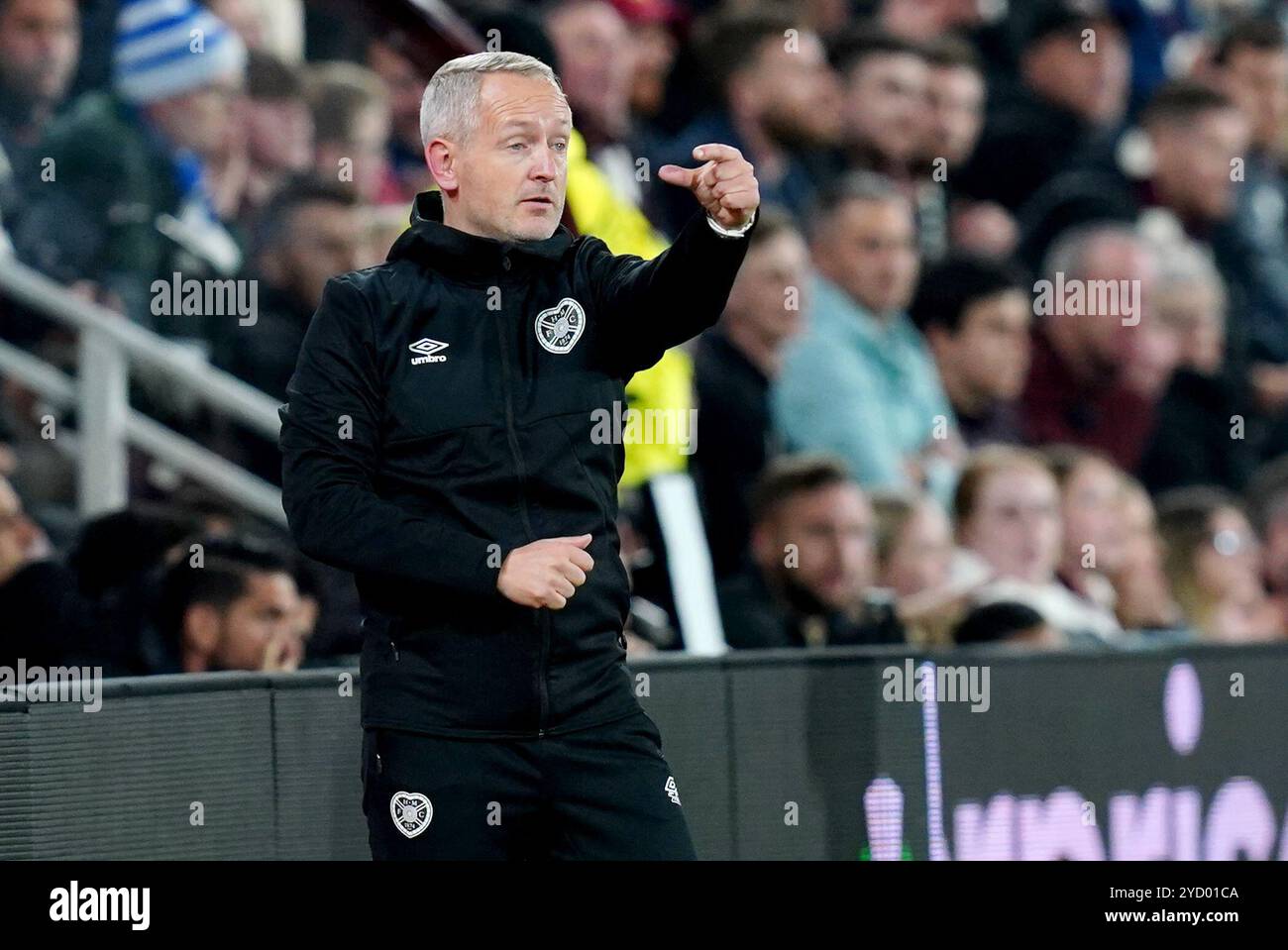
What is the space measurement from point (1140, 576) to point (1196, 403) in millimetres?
1102

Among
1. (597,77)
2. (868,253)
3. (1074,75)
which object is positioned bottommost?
(868,253)

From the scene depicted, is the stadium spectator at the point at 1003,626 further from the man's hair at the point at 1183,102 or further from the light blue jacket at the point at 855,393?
the man's hair at the point at 1183,102

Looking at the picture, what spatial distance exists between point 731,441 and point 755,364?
1.02 ft

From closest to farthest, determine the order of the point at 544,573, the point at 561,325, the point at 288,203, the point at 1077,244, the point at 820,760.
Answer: the point at 544,573, the point at 561,325, the point at 820,760, the point at 288,203, the point at 1077,244

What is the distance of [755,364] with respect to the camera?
6.62 m

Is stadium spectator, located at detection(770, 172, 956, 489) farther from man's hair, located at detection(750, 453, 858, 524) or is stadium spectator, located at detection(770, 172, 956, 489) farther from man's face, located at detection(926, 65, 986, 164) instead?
man's face, located at detection(926, 65, 986, 164)

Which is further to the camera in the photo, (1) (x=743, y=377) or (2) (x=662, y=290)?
(1) (x=743, y=377)

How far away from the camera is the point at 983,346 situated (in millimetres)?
7434

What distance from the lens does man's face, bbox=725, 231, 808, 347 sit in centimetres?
664

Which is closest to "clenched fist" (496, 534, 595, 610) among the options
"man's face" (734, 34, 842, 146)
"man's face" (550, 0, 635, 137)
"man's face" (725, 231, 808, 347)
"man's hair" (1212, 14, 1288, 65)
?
"man's face" (725, 231, 808, 347)

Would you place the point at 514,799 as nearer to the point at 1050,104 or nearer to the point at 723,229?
the point at 723,229

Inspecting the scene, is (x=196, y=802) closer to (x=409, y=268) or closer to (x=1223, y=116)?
(x=409, y=268)

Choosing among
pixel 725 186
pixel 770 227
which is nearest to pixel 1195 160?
pixel 770 227
